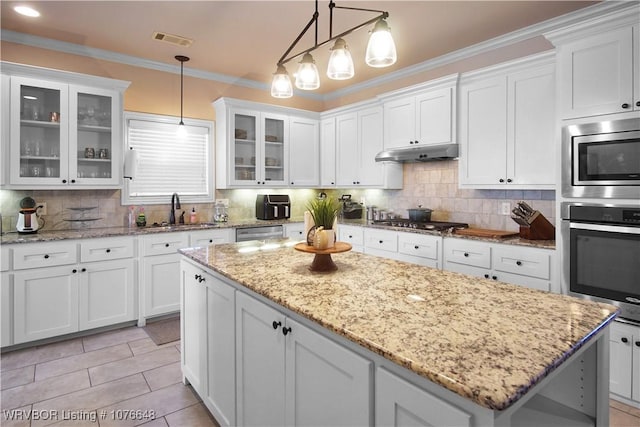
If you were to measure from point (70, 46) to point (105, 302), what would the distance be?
261cm

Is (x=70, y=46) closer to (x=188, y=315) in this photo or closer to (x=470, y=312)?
(x=188, y=315)

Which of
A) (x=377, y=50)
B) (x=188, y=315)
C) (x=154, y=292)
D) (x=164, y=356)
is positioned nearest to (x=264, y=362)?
(x=188, y=315)

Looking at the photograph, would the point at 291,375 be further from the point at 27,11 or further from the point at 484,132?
the point at 27,11

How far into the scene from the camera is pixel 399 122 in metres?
4.24

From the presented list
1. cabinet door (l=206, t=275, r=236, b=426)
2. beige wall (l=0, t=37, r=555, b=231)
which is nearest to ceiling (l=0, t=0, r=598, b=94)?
beige wall (l=0, t=37, r=555, b=231)

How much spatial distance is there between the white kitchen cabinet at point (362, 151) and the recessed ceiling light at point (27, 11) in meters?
3.35

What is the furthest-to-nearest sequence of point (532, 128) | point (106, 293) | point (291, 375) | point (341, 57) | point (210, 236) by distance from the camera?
1. point (210, 236)
2. point (106, 293)
3. point (532, 128)
4. point (341, 57)
5. point (291, 375)

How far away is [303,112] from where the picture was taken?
5199 mm

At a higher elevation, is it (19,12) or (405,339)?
(19,12)

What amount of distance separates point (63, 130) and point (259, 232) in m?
2.24

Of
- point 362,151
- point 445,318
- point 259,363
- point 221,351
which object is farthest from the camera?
point 362,151

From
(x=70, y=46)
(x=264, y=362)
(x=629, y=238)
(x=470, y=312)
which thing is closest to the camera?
(x=470, y=312)

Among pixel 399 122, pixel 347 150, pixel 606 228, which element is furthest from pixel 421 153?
pixel 606 228

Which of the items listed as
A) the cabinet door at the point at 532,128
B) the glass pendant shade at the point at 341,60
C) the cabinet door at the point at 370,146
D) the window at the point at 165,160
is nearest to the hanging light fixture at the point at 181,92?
the window at the point at 165,160
